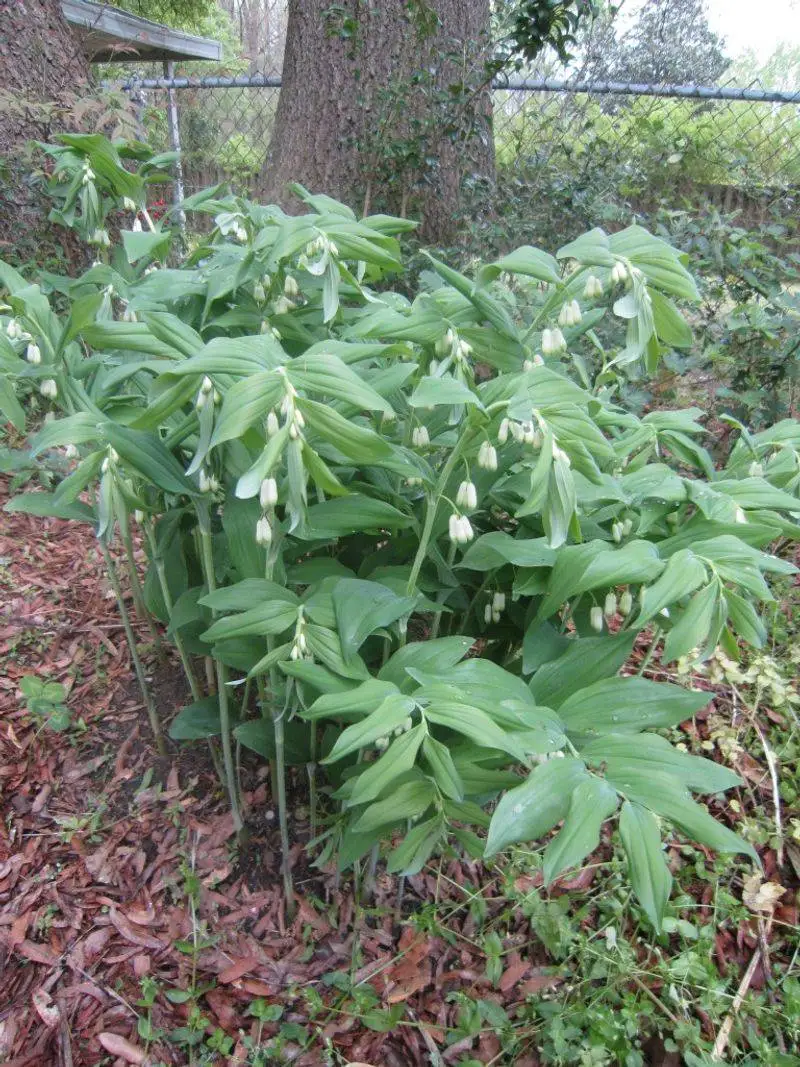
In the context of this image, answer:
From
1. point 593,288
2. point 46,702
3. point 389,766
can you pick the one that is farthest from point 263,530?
point 46,702

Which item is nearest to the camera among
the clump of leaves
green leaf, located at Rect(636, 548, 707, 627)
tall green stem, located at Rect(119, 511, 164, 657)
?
green leaf, located at Rect(636, 548, 707, 627)

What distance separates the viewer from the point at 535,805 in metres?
1.03

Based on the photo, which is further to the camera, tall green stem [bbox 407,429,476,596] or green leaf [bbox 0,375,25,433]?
green leaf [bbox 0,375,25,433]

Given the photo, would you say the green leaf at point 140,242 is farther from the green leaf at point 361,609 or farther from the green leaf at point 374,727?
the green leaf at point 374,727

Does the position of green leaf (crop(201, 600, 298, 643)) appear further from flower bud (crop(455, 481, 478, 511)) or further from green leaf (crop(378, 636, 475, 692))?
flower bud (crop(455, 481, 478, 511))

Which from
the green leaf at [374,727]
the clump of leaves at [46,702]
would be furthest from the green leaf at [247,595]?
the clump of leaves at [46,702]

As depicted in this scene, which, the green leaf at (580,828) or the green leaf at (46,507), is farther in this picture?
the green leaf at (46,507)

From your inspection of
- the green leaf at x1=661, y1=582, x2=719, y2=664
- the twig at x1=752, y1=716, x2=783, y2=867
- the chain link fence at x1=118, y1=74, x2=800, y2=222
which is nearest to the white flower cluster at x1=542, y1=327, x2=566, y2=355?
the green leaf at x1=661, y1=582, x2=719, y2=664

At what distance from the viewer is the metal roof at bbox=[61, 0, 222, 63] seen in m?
5.88

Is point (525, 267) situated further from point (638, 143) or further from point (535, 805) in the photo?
point (638, 143)

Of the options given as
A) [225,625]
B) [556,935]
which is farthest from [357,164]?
[556,935]

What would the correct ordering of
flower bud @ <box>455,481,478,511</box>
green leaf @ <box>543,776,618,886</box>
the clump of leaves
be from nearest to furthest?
green leaf @ <box>543,776,618,886</box> → flower bud @ <box>455,481,478,511</box> → the clump of leaves

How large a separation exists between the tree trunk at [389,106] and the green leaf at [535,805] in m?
3.95

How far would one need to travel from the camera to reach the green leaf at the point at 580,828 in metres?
0.95
